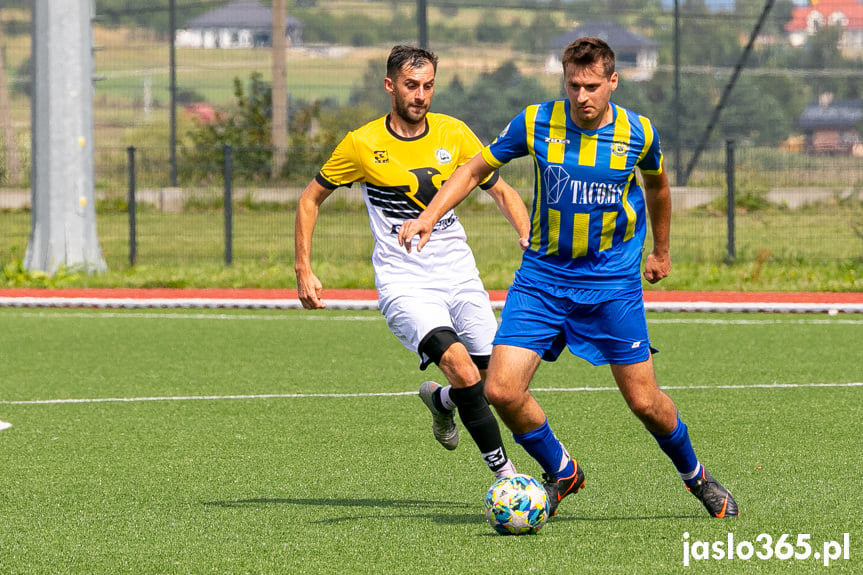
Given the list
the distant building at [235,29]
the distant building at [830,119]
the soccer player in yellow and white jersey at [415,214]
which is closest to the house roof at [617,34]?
the distant building at [830,119]

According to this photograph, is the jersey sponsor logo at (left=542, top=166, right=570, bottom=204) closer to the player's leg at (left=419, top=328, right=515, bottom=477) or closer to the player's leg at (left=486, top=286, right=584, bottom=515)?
the player's leg at (left=486, top=286, right=584, bottom=515)

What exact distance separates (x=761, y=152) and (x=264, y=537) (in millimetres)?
18732

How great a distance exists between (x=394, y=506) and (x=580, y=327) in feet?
4.05

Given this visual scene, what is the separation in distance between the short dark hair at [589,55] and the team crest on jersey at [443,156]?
1.38 metres

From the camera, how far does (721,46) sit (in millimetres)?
27844

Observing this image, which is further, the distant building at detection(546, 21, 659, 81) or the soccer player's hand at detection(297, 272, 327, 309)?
the distant building at detection(546, 21, 659, 81)

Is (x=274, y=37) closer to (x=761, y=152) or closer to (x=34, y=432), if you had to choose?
(x=761, y=152)

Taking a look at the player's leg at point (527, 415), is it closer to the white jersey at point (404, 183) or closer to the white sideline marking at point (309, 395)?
the white jersey at point (404, 183)

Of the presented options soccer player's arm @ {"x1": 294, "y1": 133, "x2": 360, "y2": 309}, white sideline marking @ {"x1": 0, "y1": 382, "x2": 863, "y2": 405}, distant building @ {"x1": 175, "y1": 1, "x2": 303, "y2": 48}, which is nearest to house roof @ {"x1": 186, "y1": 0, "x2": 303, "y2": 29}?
distant building @ {"x1": 175, "y1": 1, "x2": 303, "y2": 48}

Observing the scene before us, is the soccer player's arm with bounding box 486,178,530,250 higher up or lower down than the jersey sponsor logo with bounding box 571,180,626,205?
lower down

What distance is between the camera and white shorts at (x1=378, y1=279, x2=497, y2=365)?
6.69m

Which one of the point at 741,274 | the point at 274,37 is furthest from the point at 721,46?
the point at 741,274

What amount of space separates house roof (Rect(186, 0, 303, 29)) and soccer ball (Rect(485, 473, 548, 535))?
23.9 m

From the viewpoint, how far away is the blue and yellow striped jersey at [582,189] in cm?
580
